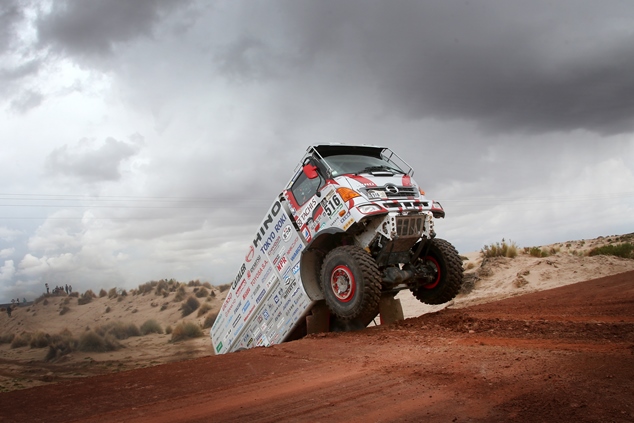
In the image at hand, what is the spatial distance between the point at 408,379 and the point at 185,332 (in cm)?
1811

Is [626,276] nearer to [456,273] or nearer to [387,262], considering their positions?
[456,273]

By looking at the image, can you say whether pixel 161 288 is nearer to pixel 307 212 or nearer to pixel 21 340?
pixel 21 340

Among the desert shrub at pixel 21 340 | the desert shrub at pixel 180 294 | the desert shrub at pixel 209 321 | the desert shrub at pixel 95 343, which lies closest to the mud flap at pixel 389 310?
the desert shrub at pixel 95 343

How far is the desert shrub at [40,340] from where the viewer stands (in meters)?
19.0

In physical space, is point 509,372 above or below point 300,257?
below

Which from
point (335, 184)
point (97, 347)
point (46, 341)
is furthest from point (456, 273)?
point (46, 341)

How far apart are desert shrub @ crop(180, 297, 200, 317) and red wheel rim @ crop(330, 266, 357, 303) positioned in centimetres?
2196

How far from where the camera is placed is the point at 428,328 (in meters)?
7.67

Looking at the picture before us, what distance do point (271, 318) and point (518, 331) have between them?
4.46 m

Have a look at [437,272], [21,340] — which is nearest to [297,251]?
[437,272]

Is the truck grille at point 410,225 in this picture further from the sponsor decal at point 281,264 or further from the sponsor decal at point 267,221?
the sponsor decal at point 267,221

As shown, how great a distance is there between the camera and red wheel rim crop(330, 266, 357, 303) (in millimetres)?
7445

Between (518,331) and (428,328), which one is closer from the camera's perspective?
(518,331)

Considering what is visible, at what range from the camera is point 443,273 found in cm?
860
